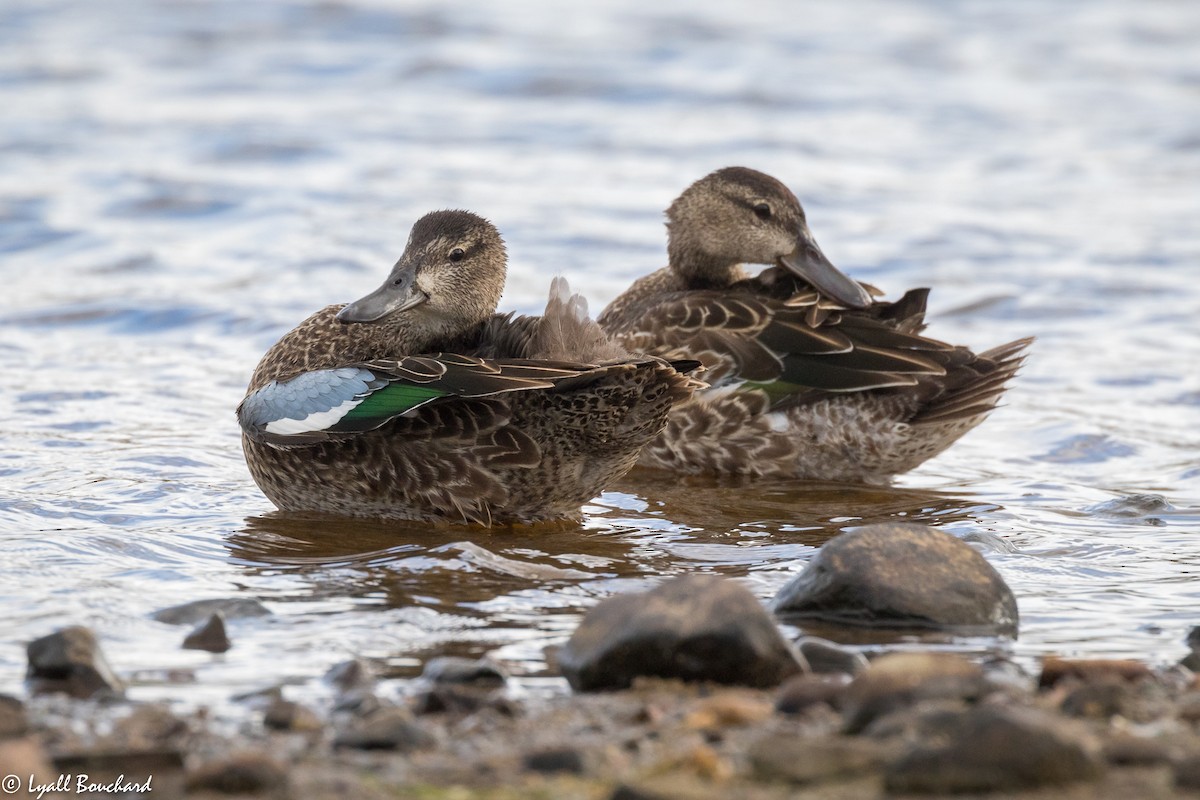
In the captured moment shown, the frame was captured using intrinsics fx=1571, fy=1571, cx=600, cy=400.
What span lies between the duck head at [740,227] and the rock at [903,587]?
3.06 m

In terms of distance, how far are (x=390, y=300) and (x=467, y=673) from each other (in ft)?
8.17

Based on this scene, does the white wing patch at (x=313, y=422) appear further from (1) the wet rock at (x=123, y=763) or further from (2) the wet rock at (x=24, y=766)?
(2) the wet rock at (x=24, y=766)

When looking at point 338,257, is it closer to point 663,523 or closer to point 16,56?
point 663,523

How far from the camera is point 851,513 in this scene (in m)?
7.30

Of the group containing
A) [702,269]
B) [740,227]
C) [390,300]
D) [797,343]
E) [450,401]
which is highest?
[740,227]

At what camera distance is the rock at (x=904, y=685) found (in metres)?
4.04

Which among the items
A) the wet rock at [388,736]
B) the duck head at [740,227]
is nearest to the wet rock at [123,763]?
the wet rock at [388,736]

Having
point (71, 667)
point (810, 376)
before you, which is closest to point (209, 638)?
point (71, 667)

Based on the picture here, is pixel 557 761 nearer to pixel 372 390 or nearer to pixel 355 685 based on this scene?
pixel 355 685

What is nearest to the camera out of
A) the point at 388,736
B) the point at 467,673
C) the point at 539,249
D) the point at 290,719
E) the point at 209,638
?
the point at 388,736

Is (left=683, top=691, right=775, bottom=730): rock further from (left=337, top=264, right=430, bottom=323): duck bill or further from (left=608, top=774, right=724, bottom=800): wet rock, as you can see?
(left=337, top=264, right=430, bottom=323): duck bill

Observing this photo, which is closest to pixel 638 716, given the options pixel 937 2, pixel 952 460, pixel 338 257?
pixel 952 460

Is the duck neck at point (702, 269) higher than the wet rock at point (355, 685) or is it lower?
higher

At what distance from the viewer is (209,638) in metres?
4.84
